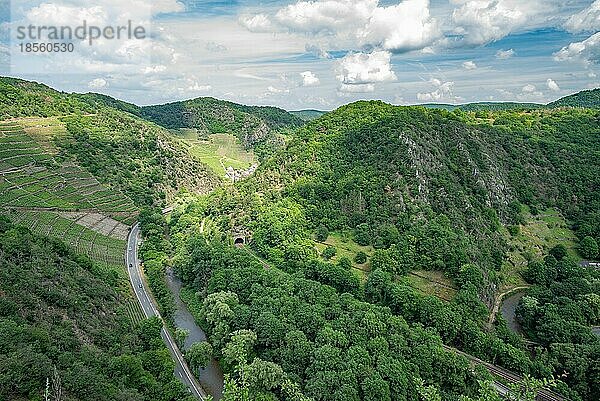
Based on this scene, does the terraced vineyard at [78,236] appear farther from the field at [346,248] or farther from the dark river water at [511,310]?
the dark river water at [511,310]

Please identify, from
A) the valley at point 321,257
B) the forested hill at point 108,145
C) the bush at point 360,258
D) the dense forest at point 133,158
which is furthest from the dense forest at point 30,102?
the bush at point 360,258

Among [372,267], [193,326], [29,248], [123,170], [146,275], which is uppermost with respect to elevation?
[123,170]

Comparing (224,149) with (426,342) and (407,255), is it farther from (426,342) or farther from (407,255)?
(426,342)

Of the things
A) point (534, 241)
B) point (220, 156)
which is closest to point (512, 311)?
point (534, 241)

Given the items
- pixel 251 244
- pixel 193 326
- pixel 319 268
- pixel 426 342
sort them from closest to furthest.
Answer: pixel 426 342
pixel 193 326
pixel 319 268
pixel 251 244

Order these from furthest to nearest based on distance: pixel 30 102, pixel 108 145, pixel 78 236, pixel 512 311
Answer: pixel 30 102, pixel 108 145, pixel 78 236, pixel 512 311

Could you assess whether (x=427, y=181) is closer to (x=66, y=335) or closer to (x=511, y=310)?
(x=511, y=310)

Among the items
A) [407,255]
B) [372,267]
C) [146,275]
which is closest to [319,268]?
[372,267]
